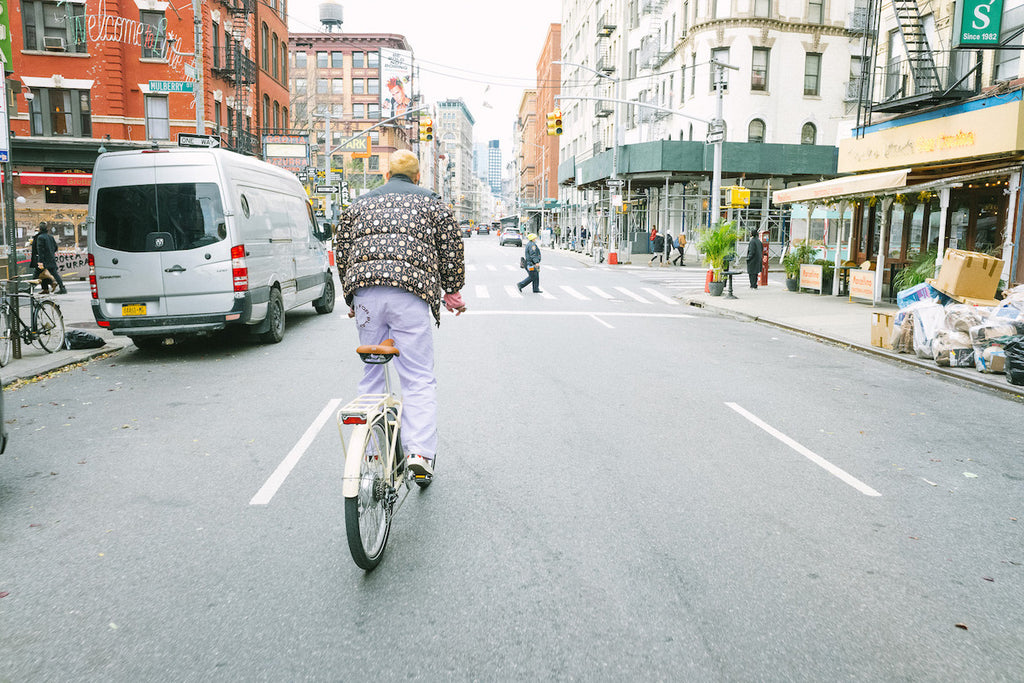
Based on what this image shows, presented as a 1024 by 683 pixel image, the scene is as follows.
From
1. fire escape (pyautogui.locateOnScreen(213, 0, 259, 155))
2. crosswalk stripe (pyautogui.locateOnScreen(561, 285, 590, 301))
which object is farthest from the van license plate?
fire escape (pyautogui.locateOnScreen(213, 0, 259, 155))

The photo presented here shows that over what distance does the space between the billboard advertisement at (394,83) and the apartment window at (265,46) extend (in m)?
60.9

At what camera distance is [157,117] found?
31.7 meters

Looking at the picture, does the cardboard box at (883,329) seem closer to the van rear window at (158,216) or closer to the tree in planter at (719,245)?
the tree in planter at (719,245)

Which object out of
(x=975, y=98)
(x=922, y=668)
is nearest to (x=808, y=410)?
(x=922, y=668)

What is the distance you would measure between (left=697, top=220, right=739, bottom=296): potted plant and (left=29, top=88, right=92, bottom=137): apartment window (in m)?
24.3

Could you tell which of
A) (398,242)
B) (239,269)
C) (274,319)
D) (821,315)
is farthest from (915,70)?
(398,242)

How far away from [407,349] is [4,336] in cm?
815

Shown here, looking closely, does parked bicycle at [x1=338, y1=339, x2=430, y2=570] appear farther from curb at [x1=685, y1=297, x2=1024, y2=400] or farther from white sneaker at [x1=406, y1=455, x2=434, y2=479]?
curb at [x1=685, y1=297, x2=1024, y2=400]

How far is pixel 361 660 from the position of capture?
3.10 m

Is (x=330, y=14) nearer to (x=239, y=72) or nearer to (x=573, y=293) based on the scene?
(x=239, y=72)

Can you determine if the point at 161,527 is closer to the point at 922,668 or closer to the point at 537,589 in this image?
the point at 537,589

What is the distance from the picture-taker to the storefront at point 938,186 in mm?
16219

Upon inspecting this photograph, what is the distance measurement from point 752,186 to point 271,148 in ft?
87.8

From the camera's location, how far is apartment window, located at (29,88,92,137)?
3069cm
